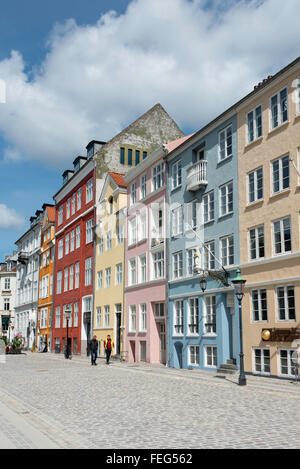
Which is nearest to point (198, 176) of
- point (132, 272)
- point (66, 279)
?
point (132, 272)

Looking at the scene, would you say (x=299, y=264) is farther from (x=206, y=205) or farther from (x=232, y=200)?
(x=206, y=205)

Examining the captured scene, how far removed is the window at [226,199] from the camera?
1020 inches

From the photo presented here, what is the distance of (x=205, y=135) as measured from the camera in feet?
93.6

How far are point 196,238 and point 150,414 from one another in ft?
57.3

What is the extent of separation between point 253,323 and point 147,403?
1016 cm

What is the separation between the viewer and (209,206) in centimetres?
2766

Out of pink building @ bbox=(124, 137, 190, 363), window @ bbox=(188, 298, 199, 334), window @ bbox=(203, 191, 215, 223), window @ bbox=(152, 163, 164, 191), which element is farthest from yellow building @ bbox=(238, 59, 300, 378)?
window @ bbox=(152, 163, 164, 191)

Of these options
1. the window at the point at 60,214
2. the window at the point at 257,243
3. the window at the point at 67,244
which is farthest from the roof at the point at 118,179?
the window at the point at 257,243

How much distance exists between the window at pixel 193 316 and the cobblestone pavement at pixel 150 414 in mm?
7420

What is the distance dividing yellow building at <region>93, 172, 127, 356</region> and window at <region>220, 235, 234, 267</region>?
538 inches

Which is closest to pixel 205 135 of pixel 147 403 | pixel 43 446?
pixel 147 403

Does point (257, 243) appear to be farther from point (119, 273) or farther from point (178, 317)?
point (119, 273)

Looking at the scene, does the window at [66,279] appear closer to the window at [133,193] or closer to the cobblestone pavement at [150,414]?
the window at [133,193]

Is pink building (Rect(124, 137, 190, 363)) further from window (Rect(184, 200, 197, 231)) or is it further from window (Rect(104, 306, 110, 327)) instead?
window (Rect(104, 306, 110, 327))
